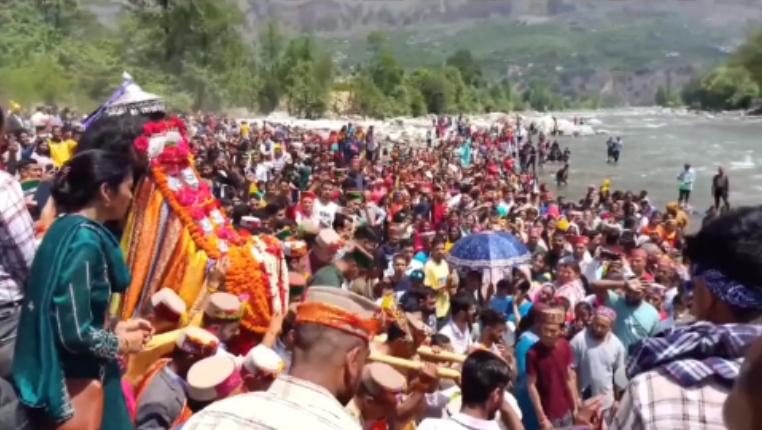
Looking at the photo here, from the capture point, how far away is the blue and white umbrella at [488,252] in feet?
28.6

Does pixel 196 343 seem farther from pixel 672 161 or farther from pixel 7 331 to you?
pixel 672 161

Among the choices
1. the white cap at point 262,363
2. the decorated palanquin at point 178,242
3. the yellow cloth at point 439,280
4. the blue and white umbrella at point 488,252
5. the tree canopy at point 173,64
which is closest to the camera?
the white cap at point 262,363

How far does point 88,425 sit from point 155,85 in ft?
152

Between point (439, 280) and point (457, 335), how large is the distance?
2.25 meters

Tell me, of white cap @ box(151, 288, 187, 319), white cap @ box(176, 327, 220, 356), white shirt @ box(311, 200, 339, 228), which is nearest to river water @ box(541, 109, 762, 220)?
white shirt @ box(311, 200, 339, 228)

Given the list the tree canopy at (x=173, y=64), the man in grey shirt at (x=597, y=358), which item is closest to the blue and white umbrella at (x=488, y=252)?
the man in grey shirt at (x=597, y=358)

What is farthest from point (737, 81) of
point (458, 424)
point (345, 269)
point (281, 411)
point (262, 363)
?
point (281, 411)

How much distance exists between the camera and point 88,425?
9.32 ft

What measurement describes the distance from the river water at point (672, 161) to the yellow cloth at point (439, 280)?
19.2 meters

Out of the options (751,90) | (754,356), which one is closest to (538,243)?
(754,356)

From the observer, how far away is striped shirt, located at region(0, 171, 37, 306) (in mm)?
3059

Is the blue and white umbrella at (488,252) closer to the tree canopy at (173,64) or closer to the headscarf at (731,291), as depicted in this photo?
the headscarf at (731,291)

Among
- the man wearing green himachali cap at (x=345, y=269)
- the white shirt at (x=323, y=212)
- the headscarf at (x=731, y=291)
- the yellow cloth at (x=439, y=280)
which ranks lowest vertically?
the yellow cloth at (x=439, y=280)

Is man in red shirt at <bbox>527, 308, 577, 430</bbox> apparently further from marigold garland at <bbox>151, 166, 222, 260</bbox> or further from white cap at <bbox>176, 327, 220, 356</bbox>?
white cap at <bbox>176, 327, 220, 356</bbox>
